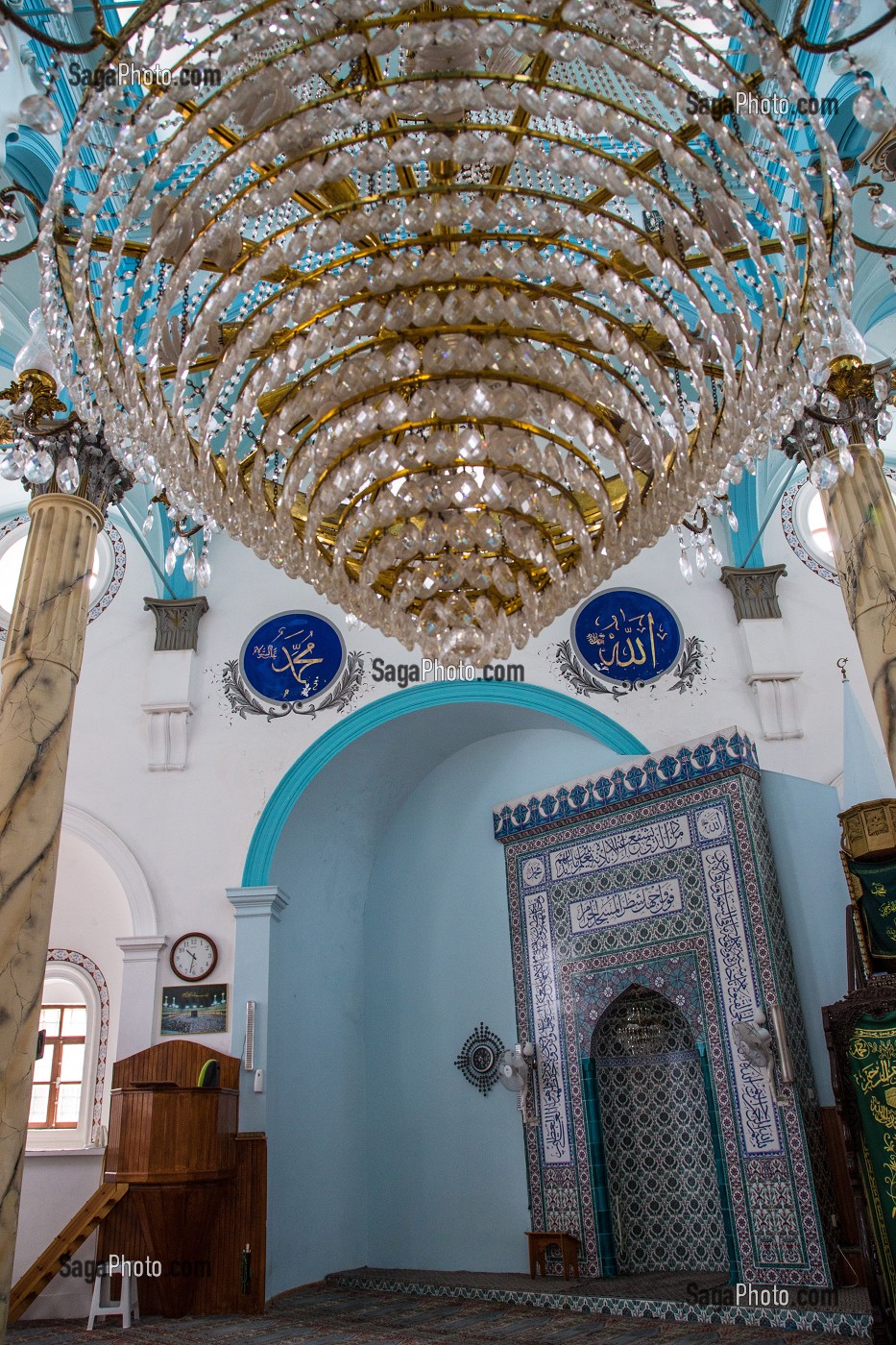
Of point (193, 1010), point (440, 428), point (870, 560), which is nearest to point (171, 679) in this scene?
point (193, 1010)

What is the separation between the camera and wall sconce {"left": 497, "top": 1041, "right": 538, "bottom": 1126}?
6.02m

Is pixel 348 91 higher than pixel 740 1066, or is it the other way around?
pixel 348 91

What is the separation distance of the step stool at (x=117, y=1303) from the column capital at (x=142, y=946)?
1714 millimetres

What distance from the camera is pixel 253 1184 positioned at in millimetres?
5734

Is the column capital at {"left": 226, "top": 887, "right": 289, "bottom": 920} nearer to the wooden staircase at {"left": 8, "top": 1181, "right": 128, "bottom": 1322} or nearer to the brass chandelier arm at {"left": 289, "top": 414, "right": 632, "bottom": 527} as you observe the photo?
the wooden staircase at {"left": 8, "top": 1181, "right": 128, "bottom": 1322}

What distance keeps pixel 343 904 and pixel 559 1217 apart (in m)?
2.59

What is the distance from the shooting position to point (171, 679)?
704cm

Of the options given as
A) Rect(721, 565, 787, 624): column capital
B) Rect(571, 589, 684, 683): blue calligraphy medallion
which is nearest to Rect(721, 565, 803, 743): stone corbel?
Rect(721, 565, 787, 624): column capital

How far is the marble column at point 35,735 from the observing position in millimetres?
3057

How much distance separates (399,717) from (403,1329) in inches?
141

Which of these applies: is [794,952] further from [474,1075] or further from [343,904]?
[343,904]

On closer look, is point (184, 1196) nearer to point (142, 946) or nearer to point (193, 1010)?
point (193, 1010)

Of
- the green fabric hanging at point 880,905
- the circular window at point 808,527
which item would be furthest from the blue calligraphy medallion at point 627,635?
the green fabric hanging at point 880,905

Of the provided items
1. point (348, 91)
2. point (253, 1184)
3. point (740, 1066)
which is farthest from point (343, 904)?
point (348, 91)
